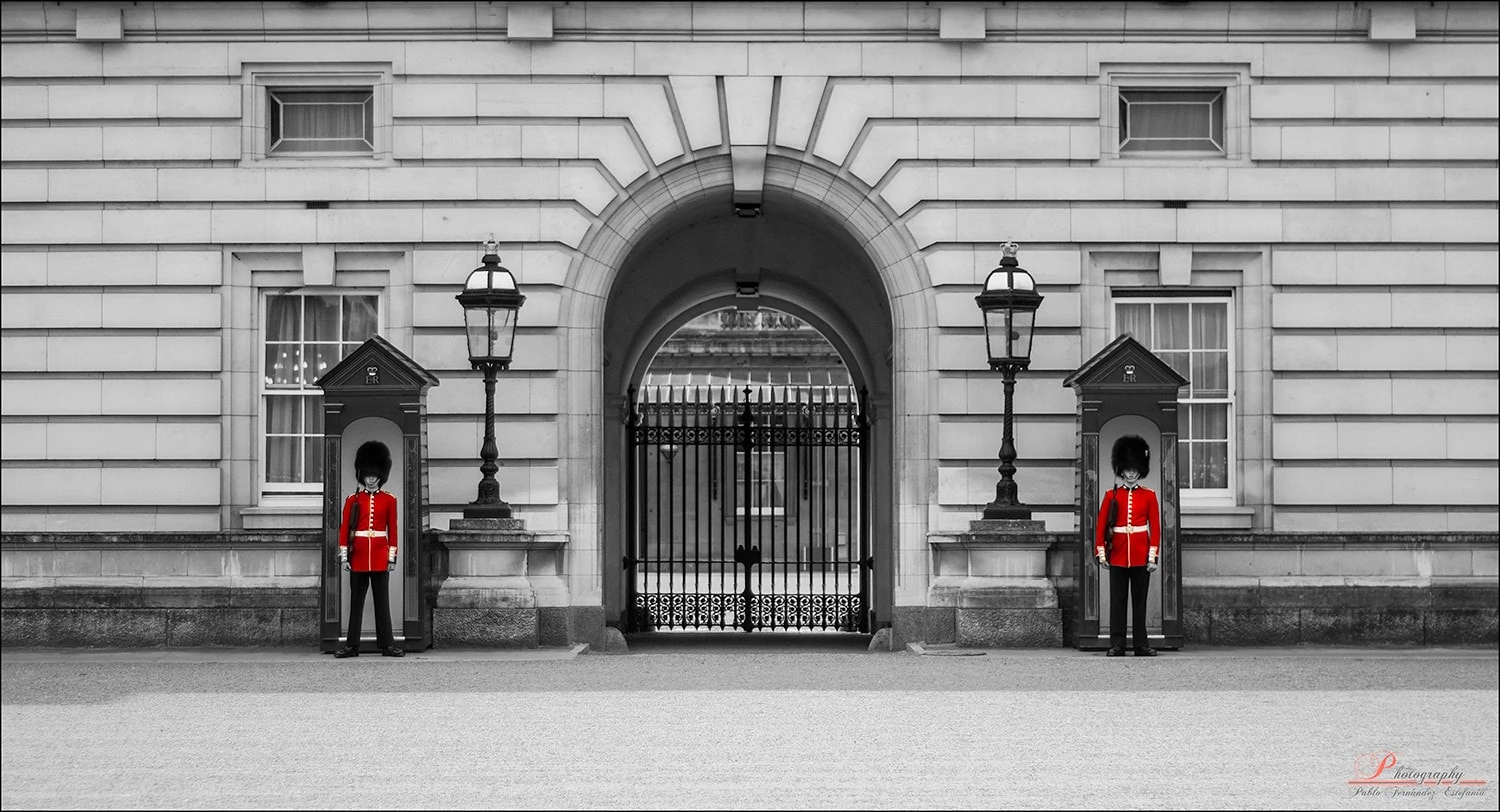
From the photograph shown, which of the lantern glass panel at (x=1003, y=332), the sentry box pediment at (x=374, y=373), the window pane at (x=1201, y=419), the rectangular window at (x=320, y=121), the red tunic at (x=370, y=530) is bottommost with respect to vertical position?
the red tunic at (x=370, y=530)

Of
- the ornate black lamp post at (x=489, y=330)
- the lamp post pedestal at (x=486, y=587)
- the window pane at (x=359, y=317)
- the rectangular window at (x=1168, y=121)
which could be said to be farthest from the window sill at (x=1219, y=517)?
the window pane at (x=359, y=317)

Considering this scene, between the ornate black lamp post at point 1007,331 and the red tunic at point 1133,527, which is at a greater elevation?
the ornate black lamp post at point 1007,331

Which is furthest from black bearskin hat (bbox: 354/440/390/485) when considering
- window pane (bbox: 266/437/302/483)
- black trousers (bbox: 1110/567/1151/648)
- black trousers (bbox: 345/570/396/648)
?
black trousers (bbox: 1110/567/1151/648)

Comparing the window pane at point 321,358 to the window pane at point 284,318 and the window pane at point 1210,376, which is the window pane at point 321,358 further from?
the window pane at point 1210,376

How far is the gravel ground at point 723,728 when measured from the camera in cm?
832

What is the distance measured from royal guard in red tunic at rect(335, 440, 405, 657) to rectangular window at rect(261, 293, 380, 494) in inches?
74.4

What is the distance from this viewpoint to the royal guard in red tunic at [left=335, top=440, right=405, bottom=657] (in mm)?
14523

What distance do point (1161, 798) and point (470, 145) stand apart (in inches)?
386

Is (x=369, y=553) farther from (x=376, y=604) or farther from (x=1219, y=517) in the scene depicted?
(x=1219, y=517)

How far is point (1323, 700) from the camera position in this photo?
37.3 feet

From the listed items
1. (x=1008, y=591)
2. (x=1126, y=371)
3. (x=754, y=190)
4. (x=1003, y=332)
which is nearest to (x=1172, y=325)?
(x=1126, y=371)

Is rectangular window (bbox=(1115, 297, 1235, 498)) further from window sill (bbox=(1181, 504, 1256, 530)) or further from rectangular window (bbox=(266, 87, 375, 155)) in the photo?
rectangular window (bbox=(266, 87, 375, 155))

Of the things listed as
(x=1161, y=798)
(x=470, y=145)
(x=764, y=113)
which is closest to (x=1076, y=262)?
(x=764, y=113)

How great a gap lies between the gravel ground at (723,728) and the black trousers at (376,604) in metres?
0.36
